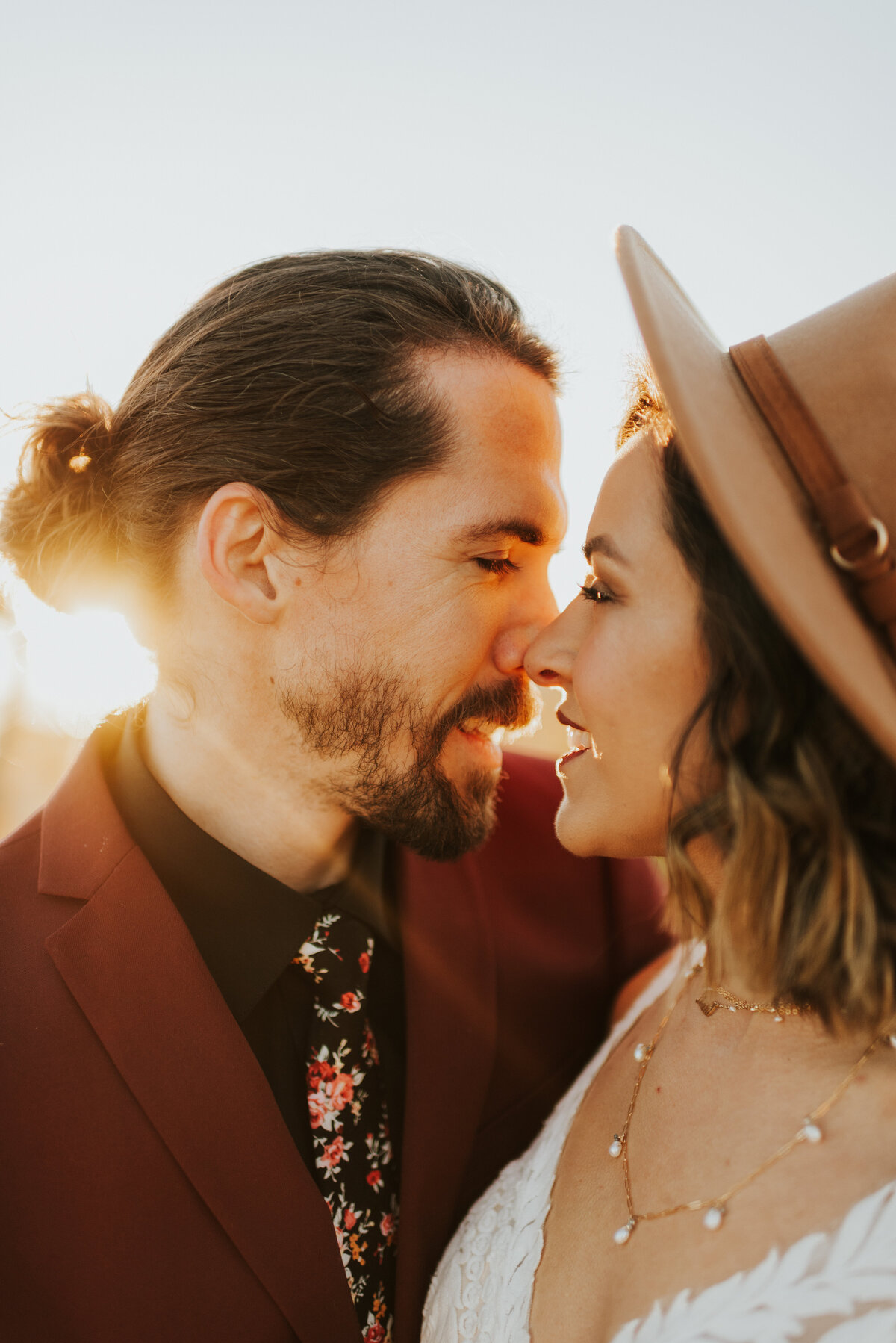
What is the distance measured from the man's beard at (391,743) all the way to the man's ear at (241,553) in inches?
9.3

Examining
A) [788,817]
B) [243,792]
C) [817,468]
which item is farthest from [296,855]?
[817,468]

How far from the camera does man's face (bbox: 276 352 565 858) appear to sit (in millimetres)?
2045

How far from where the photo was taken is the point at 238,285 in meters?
2.25

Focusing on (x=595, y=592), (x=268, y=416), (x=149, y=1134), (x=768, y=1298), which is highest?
(x=268, y=416)

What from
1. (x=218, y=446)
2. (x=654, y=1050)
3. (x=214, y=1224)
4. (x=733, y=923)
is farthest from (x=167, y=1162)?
(x=218, y=446)

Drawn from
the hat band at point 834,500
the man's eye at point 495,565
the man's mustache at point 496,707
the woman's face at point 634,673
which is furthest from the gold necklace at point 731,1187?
the man's eye at point 495,565

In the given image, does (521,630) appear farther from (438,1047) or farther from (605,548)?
(438,1047)

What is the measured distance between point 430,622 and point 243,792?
624 millimetres

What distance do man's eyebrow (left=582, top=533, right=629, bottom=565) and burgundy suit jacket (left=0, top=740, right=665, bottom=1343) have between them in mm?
1092

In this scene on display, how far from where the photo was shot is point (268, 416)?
211cm

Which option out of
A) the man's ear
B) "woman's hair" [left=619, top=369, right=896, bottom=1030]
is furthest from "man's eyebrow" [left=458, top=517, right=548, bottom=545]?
"woman's hair" [left=619, top=369, right=896, bottom=1030]

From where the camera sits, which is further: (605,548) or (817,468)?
(605,548)

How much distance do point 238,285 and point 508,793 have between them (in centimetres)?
165

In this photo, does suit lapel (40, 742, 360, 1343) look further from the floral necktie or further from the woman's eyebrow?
the woman's eyebrow
